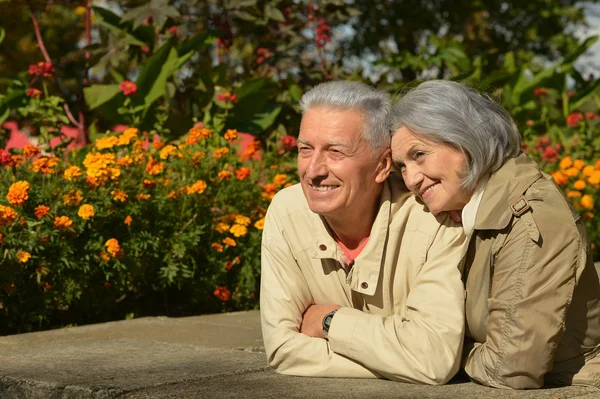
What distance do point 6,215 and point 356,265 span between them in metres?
2.02

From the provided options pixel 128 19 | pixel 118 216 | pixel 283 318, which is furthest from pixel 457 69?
pixel 283 318

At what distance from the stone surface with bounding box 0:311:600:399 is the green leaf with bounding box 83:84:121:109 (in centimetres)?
217

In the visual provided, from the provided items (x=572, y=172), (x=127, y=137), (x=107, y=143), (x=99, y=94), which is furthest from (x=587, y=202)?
(x=99, y=94)

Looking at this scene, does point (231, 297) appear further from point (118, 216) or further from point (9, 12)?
point (9, 12)

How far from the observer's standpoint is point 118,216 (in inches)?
194

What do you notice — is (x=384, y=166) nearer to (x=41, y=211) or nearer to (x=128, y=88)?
(x=41, y=211)

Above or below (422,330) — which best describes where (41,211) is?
above

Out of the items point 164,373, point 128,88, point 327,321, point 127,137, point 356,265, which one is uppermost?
point 128,88

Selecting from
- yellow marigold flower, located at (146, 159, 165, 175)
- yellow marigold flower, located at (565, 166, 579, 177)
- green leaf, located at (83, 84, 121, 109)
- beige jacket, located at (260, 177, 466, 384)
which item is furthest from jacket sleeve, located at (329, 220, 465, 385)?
yellow marigold flower, located at (565, 166, 579, 177)

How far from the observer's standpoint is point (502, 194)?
2.96 metres

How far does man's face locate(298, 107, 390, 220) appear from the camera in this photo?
3094 millimetres

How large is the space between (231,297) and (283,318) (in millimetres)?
2253

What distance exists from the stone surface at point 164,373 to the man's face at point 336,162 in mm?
606

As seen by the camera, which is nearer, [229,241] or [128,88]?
[229,241]
